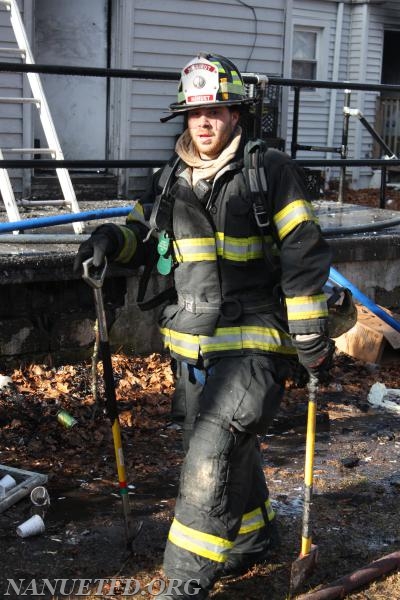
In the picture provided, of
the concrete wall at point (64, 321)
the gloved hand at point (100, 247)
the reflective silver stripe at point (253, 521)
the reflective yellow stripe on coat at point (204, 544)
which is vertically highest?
the gloved hand at point (100, 247)

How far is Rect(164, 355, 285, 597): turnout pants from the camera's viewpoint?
3.66m

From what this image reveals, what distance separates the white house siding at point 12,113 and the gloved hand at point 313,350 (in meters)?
6.44

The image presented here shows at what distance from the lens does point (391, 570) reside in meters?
4.10

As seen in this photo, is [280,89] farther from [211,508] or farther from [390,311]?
[211,508]

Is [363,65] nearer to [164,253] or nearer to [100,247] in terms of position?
[164,253]

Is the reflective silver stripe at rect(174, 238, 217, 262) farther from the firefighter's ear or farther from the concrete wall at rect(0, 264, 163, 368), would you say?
the concrete wall at rect(0, 264, 163, 368)

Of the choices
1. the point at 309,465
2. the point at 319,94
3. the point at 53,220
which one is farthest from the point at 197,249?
the point at 319,94

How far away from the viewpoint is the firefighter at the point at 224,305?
3684 mm

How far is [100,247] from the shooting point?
12.9ft

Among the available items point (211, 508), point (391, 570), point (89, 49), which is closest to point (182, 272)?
point (211, 508)

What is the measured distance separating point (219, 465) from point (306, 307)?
70 centimetres

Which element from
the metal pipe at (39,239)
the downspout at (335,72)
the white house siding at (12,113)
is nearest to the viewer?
the metal pipe at (39,239)

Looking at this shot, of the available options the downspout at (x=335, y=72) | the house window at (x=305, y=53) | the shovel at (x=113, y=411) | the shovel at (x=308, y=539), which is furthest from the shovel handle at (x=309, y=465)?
the house window at (x=305, y=53)

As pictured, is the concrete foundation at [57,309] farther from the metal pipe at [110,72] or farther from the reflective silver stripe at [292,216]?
the reflective silver stripe at [292,216]
